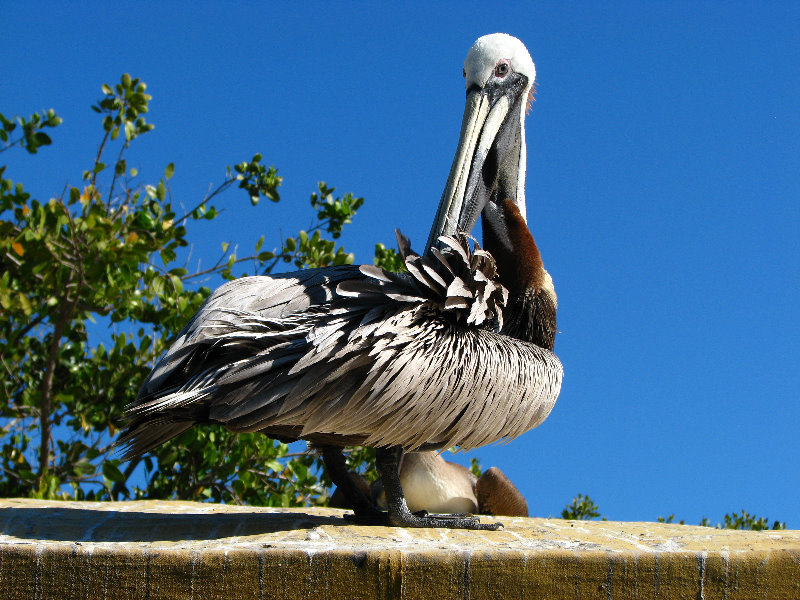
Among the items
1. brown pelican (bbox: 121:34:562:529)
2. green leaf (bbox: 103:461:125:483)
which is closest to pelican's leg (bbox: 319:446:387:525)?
brown pelican (bbox: 121:34:562:529)

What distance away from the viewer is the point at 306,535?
4477mm

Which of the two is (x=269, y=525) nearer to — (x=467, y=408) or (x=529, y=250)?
(x=467, y=408)

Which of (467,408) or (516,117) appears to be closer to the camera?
(467,408)

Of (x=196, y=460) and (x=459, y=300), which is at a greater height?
(x=459, y=300)

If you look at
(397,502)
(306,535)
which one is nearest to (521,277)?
(397,502)

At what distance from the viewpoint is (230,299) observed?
454 centimetres

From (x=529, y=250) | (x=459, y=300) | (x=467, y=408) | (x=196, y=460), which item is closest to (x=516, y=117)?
(x=529, y=250)

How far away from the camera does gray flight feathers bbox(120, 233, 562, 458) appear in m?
4.06

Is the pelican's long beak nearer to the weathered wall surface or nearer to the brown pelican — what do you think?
the brown pelican

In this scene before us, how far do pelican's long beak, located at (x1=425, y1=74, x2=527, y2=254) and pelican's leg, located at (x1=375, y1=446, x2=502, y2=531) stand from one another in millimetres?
1395

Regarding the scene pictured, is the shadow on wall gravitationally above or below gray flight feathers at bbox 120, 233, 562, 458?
below

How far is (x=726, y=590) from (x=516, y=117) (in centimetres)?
319

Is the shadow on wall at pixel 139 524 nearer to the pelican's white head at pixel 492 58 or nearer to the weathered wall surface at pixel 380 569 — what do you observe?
the weathered wall surface at pixel 380 569

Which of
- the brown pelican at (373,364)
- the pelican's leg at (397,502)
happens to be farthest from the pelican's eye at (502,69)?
the pelican's leg at (397,502)
